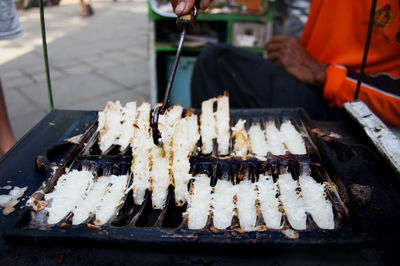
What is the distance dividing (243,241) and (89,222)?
0.45 m

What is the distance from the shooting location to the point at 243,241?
84cm

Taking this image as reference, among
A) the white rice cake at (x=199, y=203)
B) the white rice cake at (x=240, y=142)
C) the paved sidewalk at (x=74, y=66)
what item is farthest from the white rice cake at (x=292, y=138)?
the paved sidewalk at (x=74, y=66)

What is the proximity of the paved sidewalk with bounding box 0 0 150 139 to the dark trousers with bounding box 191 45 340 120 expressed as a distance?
4.82 feet

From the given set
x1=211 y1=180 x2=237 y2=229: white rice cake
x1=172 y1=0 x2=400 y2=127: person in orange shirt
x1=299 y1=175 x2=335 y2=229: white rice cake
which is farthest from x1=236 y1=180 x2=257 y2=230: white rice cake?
x1=172 y1=0 x2=400 y2=127: person in orange shirt

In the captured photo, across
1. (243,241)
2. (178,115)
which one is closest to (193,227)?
(243,241)

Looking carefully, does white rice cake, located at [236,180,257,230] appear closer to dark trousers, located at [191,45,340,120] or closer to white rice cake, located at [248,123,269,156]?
white rice cake, located at [248,123,269,156]

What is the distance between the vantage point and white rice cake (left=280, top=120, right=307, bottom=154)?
1.30m

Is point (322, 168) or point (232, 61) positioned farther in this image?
point (232, 61)

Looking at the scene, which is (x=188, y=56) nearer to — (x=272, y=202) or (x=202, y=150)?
(x=202, y=150)

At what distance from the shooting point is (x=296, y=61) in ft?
7.14

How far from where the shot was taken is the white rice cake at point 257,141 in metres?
1.30

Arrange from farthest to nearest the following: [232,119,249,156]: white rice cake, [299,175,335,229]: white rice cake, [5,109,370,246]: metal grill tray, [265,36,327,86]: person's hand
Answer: [265,36,327,86]: person's hand < [232,119,249,156]: white rice cake < [299,175,335,229]: white rice cake < [5,109,370,246]: metal grill tray

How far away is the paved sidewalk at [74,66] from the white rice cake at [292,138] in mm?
2470

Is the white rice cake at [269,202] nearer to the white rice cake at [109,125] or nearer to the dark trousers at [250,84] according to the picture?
the white rice cake at [109,125]
